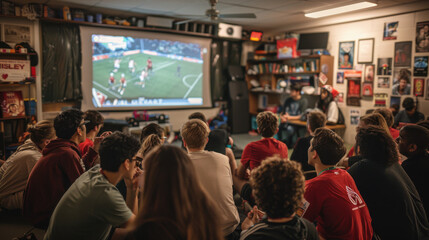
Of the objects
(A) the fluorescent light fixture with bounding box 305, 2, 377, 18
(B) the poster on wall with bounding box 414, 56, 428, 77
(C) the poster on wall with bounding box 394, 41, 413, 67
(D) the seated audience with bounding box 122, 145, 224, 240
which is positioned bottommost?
(D) the seated audience with bounding box 122, 145, 224, 240

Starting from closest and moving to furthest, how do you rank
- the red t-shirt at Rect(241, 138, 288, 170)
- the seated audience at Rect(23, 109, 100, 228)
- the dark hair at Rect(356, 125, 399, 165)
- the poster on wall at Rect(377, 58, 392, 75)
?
the dark hair at Rect(356, 125, 399, 165)
the seated audience at Rect(23, 109, 100, 228)
the red t-shirt at Rect(241, 138, 288, 170)
the poster on wall at Rect(377, 58, 392, 75)

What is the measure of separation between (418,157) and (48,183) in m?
2.74

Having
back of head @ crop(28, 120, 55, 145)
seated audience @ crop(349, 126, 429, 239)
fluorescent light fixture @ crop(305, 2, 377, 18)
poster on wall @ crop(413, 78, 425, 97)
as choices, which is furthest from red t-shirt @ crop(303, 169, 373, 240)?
poster on wall @ crop(413, 78, 425, 97)

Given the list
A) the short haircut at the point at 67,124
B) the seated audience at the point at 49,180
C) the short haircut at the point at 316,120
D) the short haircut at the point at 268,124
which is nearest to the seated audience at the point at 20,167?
the short haircut at the point at 67,124

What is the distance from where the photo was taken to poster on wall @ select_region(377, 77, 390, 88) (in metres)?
5.93

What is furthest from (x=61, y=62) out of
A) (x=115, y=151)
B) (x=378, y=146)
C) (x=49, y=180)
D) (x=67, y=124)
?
(x=378, y=146)

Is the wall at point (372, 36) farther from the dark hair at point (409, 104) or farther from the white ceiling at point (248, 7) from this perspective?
the dark hair at point (409, 104)

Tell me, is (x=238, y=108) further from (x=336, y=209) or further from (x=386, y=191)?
(x=336, y=209)

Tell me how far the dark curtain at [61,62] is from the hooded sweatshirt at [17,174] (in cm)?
372

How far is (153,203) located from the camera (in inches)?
45.3

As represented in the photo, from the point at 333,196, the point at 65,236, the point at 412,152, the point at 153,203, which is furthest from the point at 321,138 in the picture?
the point at 65,236

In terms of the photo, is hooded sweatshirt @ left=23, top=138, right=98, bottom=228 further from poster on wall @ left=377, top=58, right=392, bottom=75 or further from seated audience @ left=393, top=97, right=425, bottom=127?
poster on wall @ left=377, top=58, right=392, bottom=75

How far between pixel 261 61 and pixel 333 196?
23.4 feet

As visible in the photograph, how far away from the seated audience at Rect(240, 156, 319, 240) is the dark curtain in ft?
19.0
